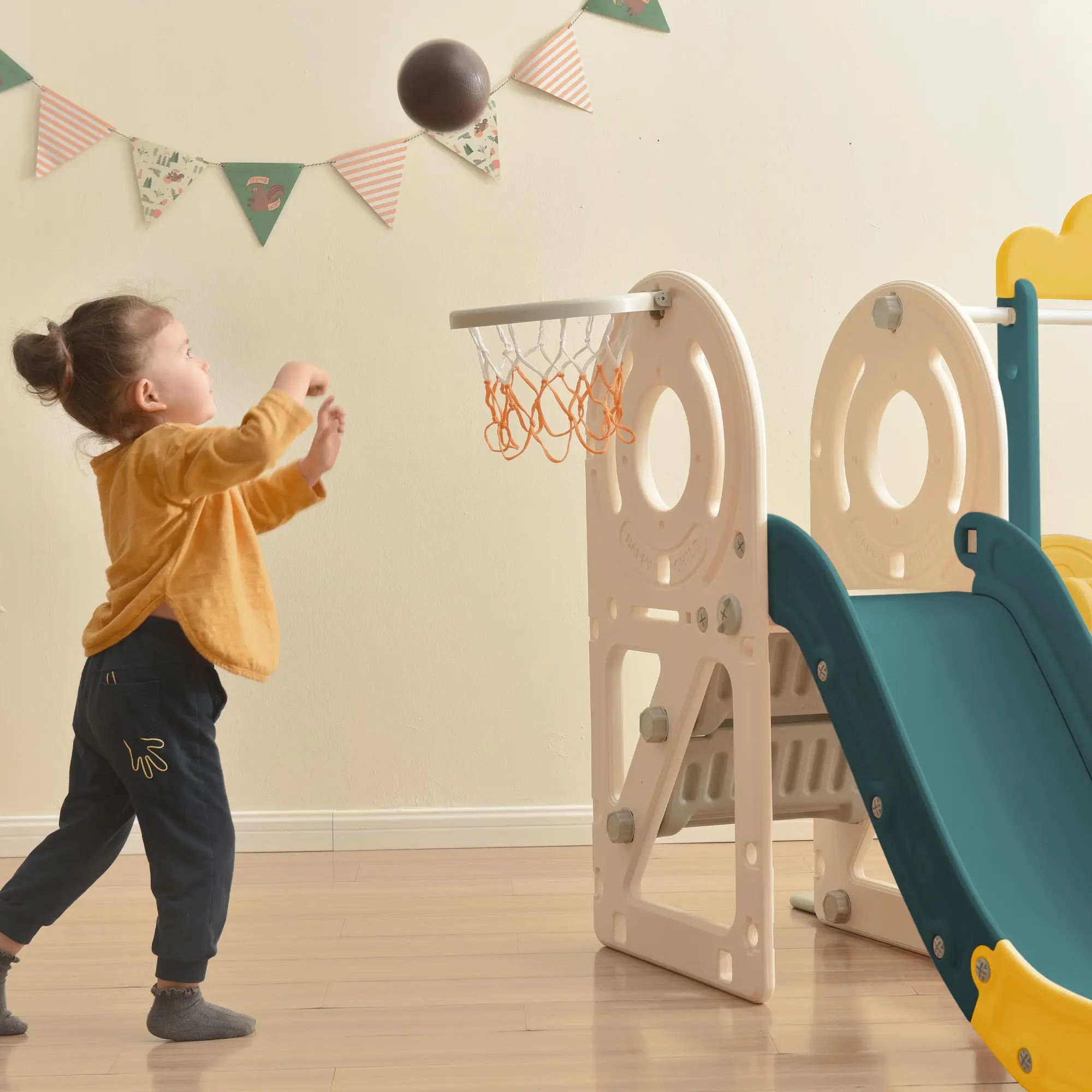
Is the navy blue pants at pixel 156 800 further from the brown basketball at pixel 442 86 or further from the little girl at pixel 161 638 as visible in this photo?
the brown basketball at pixel 442 86

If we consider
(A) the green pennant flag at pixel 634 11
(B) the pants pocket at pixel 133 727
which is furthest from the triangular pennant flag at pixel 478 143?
(B) the pants pocket at pixel 133 727

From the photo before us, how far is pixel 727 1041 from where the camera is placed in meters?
1.39

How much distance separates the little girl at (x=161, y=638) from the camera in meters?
1.38

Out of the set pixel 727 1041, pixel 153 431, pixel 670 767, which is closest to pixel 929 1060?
pixel 727 1041

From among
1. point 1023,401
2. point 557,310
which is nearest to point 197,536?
point 557,310

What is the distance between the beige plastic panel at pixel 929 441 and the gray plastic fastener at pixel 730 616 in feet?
1.00

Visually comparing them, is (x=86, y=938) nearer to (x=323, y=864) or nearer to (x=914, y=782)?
(x=323, y=864)

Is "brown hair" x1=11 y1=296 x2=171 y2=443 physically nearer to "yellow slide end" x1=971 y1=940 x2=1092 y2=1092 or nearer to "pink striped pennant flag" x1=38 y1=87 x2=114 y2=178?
"pink striped pennant flag" x1=38 y1=87 x2=114 y2=178

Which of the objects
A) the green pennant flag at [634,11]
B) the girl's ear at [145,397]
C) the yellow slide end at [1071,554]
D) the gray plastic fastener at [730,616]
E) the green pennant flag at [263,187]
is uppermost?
the green pennant flag at [634,11]

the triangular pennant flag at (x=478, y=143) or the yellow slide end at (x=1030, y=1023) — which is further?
the triangular pennant flag at (x=478, y=143)

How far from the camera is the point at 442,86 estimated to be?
183 centimetres

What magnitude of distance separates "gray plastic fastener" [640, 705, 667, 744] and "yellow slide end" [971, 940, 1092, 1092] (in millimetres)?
514

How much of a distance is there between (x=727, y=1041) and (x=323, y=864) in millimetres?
946

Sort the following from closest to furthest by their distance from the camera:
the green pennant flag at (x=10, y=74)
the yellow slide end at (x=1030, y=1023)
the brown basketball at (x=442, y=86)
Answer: the yellow slide end at (x=1030, y=1023) → the brown basketball at (x=442, y=86) → the green pennant flag at (x=10, y=74)
